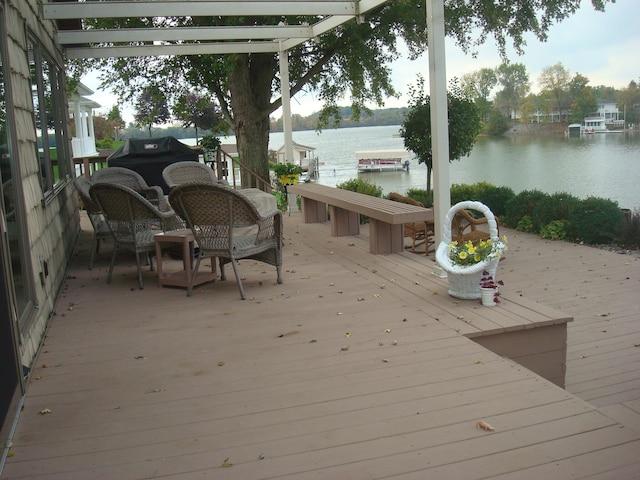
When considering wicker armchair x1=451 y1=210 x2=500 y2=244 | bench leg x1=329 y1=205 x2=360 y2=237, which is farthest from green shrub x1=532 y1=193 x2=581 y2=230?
bench leg x1=329 y1=205 x2=360 y2=237

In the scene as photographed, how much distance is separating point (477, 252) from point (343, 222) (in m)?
3.56

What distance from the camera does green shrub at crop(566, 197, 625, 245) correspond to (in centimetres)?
Result: 919

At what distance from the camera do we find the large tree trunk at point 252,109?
42.2 feet

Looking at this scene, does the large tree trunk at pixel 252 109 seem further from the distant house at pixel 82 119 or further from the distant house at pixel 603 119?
the distant house at pixel 603 119

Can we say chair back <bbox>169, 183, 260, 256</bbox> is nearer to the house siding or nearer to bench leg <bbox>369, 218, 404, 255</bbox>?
the house siding

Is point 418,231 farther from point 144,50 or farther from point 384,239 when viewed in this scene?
point 144,50

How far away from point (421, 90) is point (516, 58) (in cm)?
307

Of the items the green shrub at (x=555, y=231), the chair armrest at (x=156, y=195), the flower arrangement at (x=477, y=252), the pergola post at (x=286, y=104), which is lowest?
the green shrub at (x=555, y=231)

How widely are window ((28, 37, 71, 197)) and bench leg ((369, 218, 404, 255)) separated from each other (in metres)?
3.10

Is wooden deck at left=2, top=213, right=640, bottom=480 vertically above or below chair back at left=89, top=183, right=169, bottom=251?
below

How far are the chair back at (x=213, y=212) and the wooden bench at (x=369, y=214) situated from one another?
1585 millimetres

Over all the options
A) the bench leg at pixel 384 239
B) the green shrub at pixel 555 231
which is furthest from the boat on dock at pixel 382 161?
the bench leg at pixel 384 239

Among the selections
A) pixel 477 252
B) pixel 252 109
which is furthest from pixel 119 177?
pixel 252 109

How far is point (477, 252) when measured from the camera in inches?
180
